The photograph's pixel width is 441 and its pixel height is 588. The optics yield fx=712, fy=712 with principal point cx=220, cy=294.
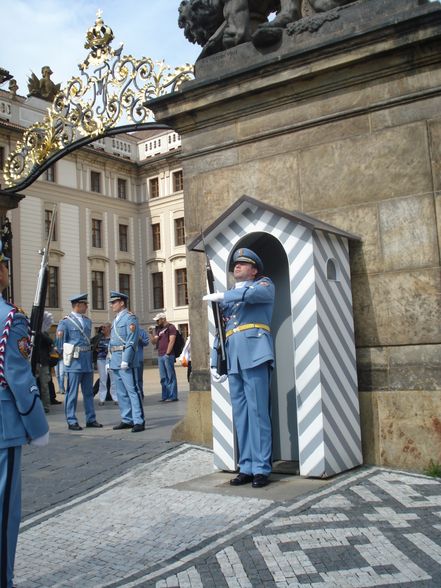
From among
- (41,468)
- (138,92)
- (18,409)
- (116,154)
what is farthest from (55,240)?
(18,409)

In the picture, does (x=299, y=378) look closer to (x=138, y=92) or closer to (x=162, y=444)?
(x=162, y=444)

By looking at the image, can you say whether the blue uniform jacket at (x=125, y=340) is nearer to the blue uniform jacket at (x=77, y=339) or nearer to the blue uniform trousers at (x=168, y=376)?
the blue uniform jacket at (x=77, y=339)

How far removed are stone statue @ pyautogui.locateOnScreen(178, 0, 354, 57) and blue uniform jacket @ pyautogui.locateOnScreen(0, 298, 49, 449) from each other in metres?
4.32

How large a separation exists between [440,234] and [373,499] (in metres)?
2.29

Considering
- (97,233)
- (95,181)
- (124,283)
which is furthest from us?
(124,283)

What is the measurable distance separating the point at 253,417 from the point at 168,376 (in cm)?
880

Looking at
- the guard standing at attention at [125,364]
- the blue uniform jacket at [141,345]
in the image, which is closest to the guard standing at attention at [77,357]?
the guard standing at attention at [125,364]

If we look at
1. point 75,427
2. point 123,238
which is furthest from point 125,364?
point 123,238

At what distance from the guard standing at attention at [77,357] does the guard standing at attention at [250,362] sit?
451cm

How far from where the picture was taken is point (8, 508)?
3.78 meters

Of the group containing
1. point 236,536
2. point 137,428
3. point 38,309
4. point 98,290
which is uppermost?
point 98,290

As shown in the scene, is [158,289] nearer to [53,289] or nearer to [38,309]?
[53,289]

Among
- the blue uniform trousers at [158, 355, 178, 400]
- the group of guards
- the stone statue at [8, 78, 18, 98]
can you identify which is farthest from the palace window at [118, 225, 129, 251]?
the group of guards

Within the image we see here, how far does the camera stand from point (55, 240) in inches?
1665
